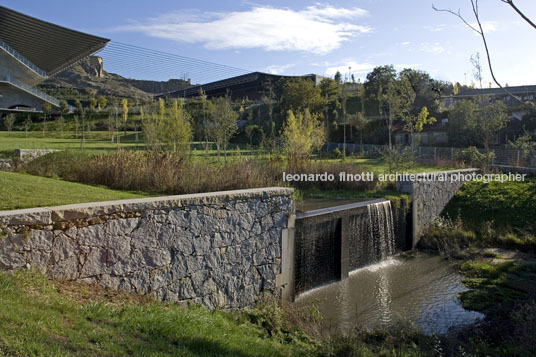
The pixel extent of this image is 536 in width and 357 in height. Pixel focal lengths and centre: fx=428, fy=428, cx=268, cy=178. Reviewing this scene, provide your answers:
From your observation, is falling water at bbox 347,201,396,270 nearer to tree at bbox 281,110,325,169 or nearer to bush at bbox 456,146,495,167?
tree at bbox 281,110,325,169

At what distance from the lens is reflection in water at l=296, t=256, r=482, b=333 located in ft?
24.7

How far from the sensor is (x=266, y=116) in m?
47.2

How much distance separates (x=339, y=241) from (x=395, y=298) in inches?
75.5

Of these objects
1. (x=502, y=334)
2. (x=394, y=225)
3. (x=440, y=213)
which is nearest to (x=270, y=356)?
(x=502, y=334)

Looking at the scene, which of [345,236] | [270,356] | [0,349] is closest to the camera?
[0,349]

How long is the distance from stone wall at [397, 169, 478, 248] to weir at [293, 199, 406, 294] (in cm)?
145

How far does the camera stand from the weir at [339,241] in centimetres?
903

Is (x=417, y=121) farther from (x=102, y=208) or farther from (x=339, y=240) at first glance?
(x=102, y=208)

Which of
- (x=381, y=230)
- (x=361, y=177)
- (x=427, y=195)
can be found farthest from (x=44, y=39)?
(x=381, y=230)

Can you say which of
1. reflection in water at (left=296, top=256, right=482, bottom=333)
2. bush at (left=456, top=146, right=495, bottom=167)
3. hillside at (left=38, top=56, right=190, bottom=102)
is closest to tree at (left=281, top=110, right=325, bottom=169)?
reflection in water at (left=296, top=256, right=482, bottom=333)

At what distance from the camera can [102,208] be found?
5.12 meters

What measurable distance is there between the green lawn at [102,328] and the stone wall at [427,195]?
357 inches

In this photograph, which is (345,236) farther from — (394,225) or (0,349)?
(0,349)

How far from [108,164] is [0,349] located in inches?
316
